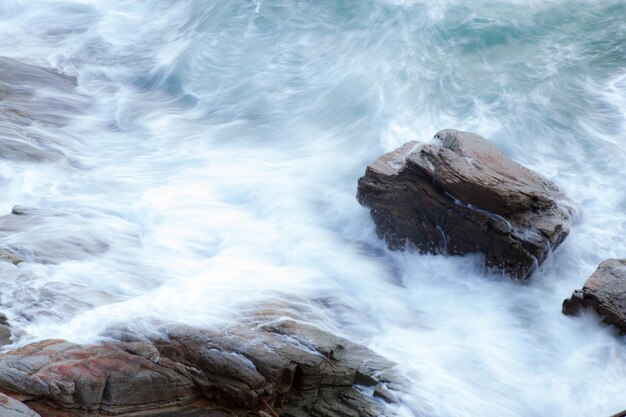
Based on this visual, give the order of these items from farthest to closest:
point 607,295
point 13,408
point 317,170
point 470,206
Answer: point 317,170 → point 470,206 → point 607,295 → point 13,408

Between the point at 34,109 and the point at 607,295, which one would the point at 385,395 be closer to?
the point at 607,295

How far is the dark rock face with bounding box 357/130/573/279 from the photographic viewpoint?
747cm

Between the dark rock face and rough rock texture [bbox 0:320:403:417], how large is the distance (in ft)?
6.90

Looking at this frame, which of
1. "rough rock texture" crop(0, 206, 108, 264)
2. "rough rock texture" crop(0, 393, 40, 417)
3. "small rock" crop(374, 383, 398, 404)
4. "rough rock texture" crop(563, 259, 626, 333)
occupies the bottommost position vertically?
"rough rock texture" crop(0, 206, 108, 264)

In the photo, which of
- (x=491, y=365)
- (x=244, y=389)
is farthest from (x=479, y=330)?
(x=244, y=389)

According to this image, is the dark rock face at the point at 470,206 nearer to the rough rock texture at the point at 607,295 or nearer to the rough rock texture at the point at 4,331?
the rough rock texture at the point at 607,295

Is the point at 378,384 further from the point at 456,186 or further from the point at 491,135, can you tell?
the point at 491,135

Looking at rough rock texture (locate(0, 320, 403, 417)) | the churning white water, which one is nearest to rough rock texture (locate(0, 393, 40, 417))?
rough rock texture (locate(0, 320, 403, 417))

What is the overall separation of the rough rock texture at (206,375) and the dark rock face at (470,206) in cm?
210

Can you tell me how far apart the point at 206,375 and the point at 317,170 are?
5.01m

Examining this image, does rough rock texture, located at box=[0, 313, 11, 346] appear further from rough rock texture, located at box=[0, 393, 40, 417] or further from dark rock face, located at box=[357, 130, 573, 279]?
dark rock face, located at box=[357, 130, 573, 279]

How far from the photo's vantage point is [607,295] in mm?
6727

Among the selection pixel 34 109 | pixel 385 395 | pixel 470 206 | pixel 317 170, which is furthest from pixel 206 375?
pixel 34 109

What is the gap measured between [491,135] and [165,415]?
6.64 meters
